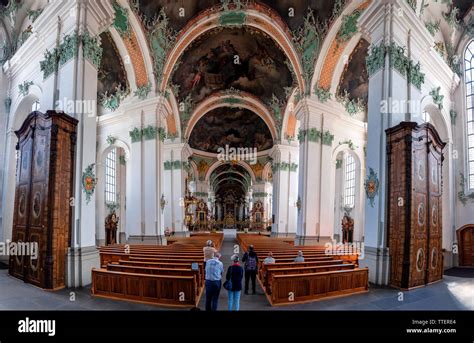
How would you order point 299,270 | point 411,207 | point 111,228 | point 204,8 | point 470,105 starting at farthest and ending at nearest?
point 111,228
point 204,8
point 470,105
point 411,207
point 299,270

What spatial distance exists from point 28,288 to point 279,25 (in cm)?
1638

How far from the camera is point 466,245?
46.9 ft

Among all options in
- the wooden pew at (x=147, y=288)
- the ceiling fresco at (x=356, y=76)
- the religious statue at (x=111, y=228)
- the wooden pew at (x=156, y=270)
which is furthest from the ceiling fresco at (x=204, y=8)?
the religious statue at (x=111, y=228)

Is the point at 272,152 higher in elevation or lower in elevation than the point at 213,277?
higher

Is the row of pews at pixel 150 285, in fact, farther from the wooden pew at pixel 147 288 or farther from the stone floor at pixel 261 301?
the stone floor at pixel 261 301

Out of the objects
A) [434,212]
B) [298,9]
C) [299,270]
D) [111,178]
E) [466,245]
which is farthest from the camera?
[111,178]

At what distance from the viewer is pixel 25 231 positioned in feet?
28.6

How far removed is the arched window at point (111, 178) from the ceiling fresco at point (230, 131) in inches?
519

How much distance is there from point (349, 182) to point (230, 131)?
1708cm

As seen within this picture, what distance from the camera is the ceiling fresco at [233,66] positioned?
66.6ft

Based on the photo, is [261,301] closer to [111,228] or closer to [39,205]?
[39,205]

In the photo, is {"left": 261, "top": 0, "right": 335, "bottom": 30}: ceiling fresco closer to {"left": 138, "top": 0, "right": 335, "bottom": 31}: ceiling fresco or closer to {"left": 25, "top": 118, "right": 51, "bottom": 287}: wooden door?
{"left": 138, "top": 0, "right": 335, "bottom": 31}: ceiling fresco

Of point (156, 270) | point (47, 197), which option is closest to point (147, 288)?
point (156, 270)
